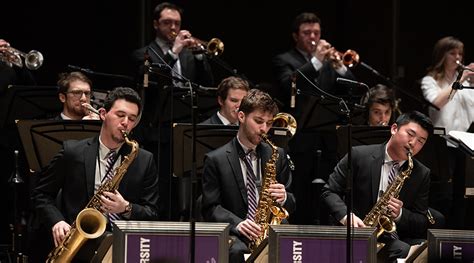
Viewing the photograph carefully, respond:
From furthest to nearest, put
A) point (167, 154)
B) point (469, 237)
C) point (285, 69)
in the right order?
point (285, 69)
point (167, 154)
point (469, 237)

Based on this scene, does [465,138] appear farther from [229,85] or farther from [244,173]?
[229,85]

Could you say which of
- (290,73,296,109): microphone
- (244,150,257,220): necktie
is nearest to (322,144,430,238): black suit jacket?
(244,150,257,220): necktie

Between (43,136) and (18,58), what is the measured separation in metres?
1.66

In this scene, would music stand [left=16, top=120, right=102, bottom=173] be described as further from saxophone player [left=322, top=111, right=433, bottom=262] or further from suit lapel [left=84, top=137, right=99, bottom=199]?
saxophone player [left=322, top=111, right=433, bottom=262]

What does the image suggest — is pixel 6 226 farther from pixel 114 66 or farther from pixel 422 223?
pixel 422 223

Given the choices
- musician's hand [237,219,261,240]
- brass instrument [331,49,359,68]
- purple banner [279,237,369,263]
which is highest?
brass instrument [331,49,359,68]

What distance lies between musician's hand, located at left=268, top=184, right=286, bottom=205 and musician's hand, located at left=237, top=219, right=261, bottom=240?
22 cm

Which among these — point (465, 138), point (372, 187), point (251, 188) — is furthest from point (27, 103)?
point (465, 138)

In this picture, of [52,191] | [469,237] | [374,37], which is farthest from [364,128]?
[374,37]

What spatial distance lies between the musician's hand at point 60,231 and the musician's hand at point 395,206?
2.01 metres

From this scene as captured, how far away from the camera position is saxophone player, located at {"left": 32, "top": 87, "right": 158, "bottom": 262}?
6309 mm

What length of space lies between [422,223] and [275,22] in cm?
393

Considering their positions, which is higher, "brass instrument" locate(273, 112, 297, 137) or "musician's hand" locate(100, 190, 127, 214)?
"brass instrument" locate(273, 112, 297, 137)

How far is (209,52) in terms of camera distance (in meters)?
8.52
